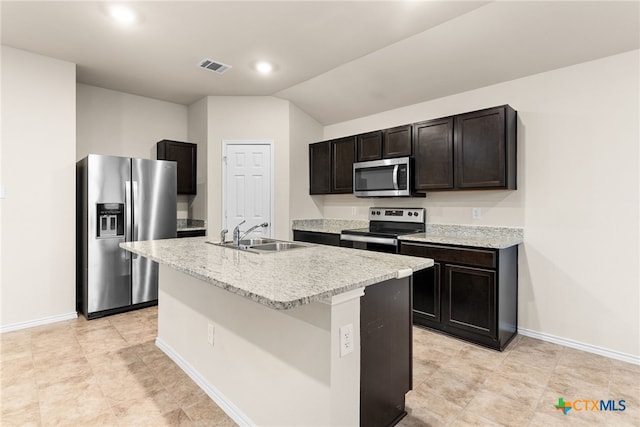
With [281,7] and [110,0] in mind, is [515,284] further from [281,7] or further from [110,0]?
[110,0]

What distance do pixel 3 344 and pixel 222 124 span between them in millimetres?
3209

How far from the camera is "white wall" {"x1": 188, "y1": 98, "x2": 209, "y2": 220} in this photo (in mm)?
4512

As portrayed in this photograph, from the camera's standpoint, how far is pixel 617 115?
2635 mm

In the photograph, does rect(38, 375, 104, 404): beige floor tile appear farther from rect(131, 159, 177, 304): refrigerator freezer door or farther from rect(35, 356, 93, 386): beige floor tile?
rect(131, 159, 177, 304): refrigerator freezer door

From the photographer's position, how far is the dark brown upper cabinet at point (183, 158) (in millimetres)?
4461

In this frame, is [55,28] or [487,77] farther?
[487,77]

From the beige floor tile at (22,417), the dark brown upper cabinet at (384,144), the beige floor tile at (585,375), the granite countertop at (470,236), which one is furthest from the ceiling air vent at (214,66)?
the beige floor tile at (585,375)

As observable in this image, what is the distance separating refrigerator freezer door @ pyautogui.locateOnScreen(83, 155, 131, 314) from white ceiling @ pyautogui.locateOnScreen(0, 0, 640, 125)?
44.7 inches

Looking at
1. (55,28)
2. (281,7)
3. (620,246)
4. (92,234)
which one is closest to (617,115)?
(620,246)

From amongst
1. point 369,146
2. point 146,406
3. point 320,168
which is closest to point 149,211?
point 320,168

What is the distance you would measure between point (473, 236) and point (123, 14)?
12.2 feet

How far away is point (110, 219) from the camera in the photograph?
356cm

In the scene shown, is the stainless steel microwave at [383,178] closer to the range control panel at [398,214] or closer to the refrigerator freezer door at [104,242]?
the range control panel at [398,214]

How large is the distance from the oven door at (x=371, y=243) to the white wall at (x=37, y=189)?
299 centimetres
